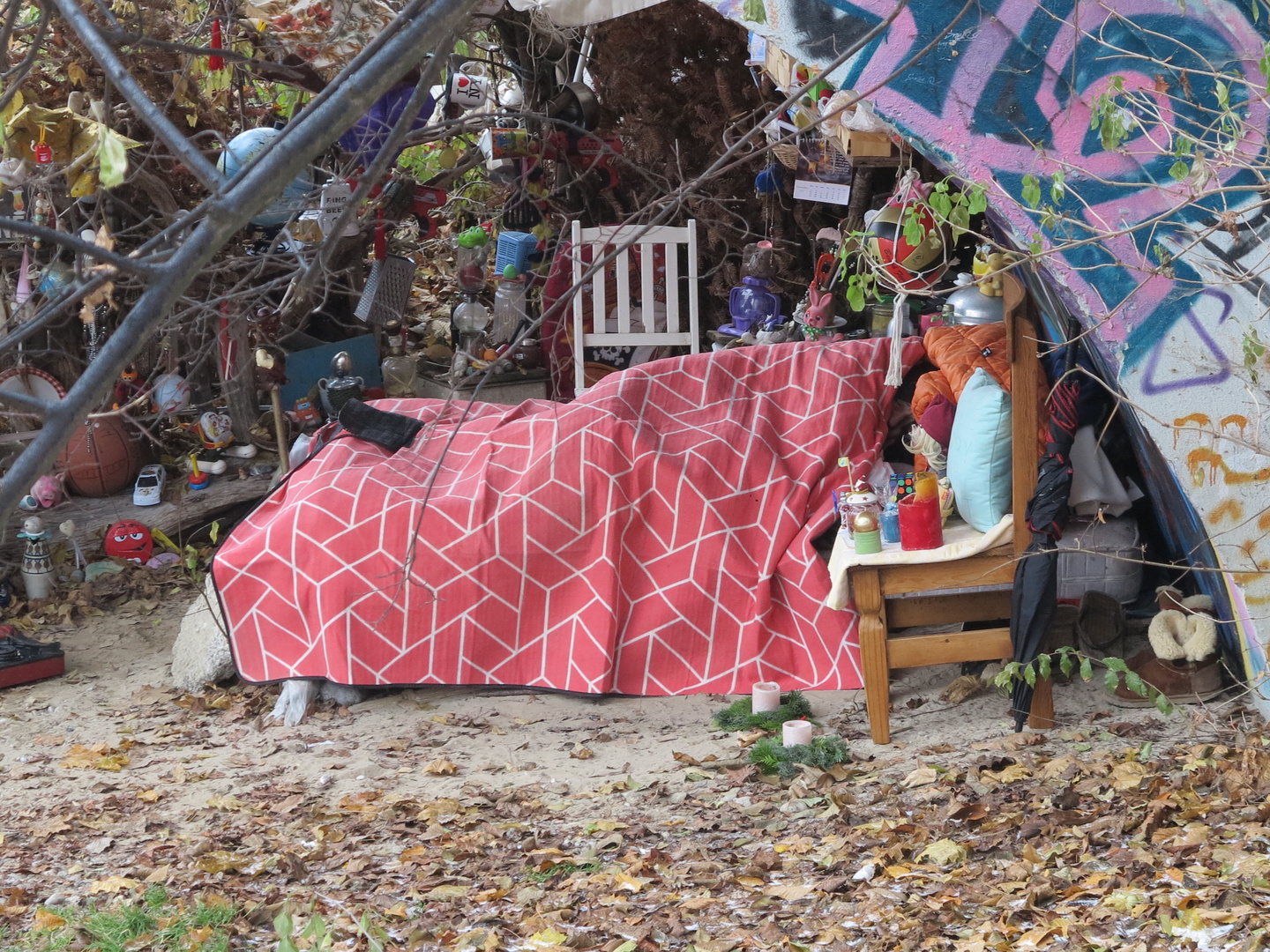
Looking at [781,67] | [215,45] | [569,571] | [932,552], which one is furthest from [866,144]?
[215,45]

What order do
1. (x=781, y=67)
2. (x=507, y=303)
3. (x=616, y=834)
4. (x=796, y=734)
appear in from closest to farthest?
(x=616, y=834)
(x=796, y=734)
(x=781, y=67)
(x=507, y=303)

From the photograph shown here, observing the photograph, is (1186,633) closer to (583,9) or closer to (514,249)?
(583,9)

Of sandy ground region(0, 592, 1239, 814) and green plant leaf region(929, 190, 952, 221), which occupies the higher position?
green plant leaf region(929, 190, 952, 221)

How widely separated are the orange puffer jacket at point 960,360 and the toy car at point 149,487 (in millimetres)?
4330

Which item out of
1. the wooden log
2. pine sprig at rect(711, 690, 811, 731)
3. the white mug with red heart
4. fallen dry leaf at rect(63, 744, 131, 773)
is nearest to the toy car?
the wooden log

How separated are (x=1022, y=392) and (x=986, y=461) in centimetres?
39

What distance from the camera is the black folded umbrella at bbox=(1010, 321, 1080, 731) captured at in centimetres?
422

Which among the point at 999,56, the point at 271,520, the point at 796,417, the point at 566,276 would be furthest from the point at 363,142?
the point at 999,56

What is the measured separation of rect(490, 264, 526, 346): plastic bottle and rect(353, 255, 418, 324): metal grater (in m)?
0.66

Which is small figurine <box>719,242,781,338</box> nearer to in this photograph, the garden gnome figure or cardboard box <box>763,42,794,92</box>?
cardboard box <box>763,42,794,92</box>

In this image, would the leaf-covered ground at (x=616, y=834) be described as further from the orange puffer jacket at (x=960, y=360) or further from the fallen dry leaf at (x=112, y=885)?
the orange puffer jacket at (x=960, y=360)

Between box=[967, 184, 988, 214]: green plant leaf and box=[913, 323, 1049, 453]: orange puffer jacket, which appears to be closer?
box=[967, 184, 988, 214]: green plant leaf

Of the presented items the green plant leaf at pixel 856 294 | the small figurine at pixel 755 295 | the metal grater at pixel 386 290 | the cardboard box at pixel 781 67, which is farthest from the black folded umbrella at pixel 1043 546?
the metal grater at pixel 386 290

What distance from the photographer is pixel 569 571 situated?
5.28 meters
